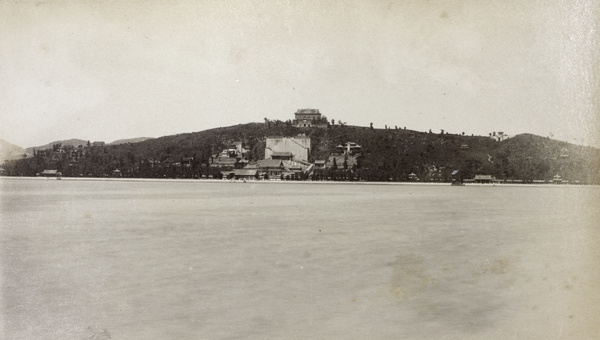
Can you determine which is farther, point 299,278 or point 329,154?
point 329,154

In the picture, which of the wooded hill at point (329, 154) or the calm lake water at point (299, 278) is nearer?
the calm lake water at point (299, 278)

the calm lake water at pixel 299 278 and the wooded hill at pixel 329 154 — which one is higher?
the wooded hill at pixel 329 154

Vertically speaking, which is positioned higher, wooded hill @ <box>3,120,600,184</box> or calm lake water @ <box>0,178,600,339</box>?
wooded hill @ <box>3,120,600,184</box>

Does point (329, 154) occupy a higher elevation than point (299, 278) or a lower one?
higher

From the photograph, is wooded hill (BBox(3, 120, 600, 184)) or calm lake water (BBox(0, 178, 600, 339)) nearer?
calm lake water (BBox(0, 178, 600, 339))
